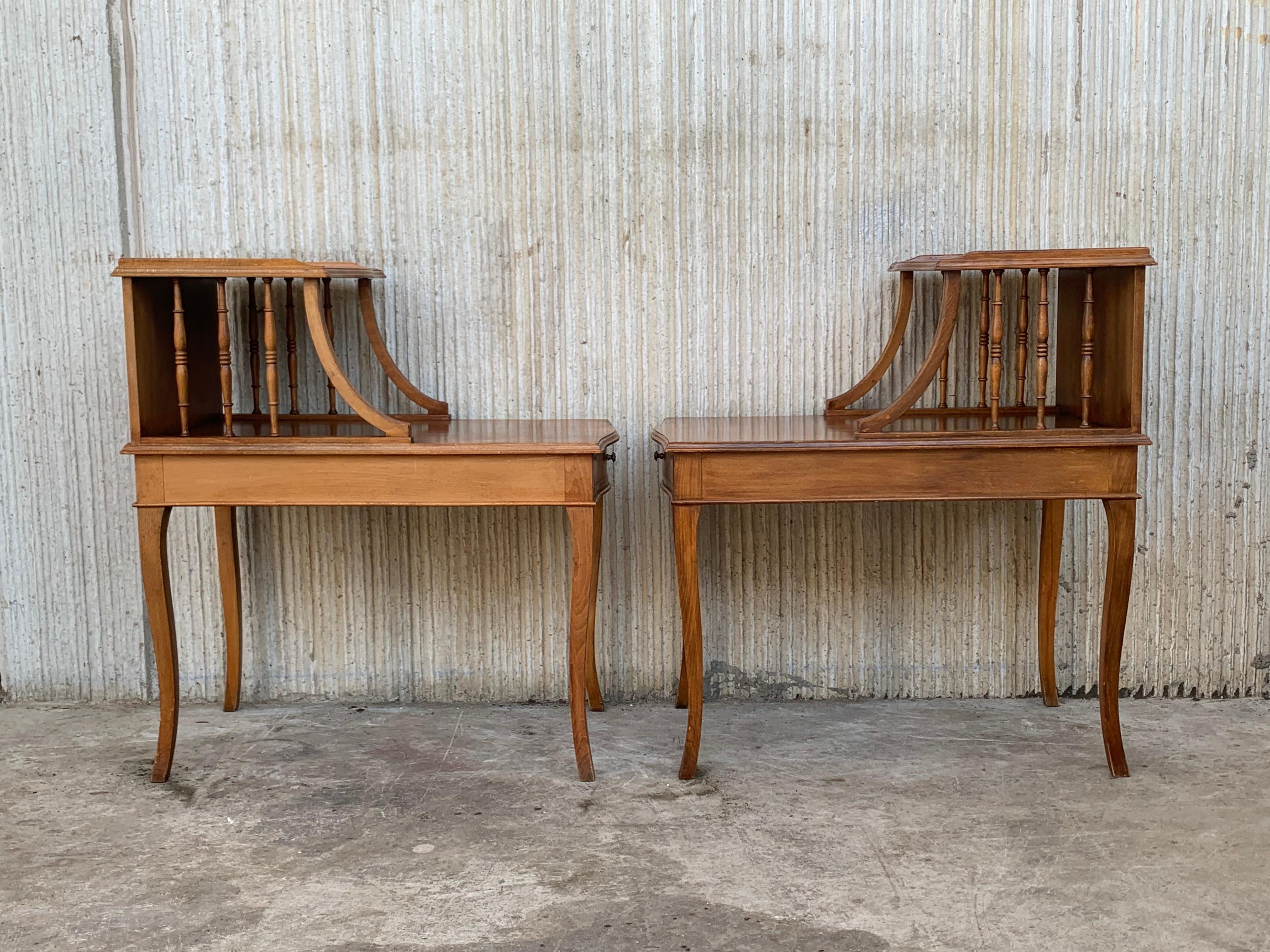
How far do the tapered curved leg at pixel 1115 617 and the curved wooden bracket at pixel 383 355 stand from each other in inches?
73.0

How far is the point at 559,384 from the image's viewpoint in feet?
11.3

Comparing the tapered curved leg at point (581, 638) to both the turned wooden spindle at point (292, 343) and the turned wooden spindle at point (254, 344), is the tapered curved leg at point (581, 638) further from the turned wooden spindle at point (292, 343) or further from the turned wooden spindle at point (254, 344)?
the turned wooden spindle at point (254, 344)

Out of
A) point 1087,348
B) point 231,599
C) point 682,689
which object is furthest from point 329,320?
point 1087,348

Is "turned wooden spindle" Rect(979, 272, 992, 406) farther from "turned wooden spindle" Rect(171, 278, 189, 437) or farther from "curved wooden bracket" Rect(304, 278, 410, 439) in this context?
"turned wooden spindle" Rect(171, 278, 189, 437)

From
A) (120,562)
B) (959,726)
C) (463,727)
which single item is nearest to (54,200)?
(120,562)

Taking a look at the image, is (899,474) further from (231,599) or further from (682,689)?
(231,599)

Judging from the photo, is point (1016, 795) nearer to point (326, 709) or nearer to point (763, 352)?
point (763, 352)

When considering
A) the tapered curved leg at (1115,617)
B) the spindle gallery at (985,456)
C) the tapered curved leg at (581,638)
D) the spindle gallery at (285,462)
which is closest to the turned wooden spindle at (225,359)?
the spindle gallery at (285,462)

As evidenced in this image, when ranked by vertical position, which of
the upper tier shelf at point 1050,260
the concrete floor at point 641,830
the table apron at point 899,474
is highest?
the upper tier shelf at point 1050,260

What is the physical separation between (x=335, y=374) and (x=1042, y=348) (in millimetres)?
1718

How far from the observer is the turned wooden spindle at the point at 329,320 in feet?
10.8

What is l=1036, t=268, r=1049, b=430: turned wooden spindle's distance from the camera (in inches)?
107

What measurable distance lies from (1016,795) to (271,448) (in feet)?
6.48

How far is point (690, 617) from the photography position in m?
2.87
